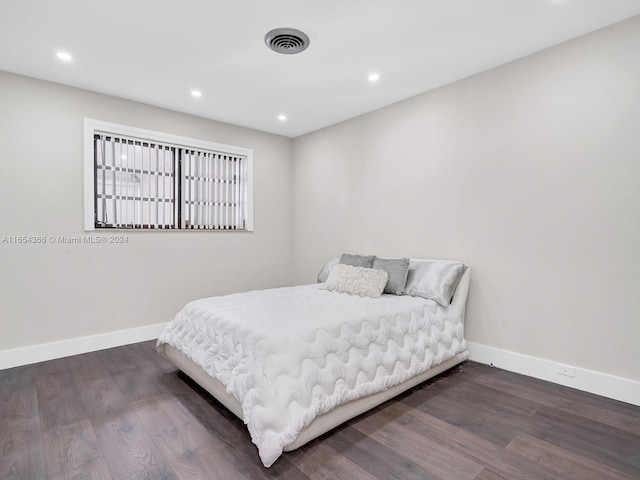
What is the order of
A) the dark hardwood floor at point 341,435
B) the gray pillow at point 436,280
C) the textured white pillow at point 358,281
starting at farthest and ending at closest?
the textured white pillow at point 358,281 → the gray pillow at point 436,280 → the dark hardwood floor at point 341,435

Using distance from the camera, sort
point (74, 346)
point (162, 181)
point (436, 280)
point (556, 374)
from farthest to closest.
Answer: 1. point (162, 181)
2. point (74, 346)
3. point (436, 280)
4. point (556, 374)

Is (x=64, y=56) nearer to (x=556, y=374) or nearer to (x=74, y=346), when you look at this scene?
(x=74, y=346)

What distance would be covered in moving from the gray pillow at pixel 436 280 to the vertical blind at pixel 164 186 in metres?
2.54

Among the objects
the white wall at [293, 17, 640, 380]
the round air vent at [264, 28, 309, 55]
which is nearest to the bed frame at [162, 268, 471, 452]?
the white wall at [293, 17, 640, 380]

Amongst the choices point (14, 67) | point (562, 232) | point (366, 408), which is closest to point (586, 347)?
point (562, 232)

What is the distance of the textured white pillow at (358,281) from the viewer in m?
3.01

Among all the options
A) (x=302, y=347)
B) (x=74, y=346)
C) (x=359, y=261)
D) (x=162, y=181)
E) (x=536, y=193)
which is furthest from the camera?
(x=162, y=181)

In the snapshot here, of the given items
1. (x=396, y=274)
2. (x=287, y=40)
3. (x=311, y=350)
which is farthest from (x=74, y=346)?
(x=287, y=40)

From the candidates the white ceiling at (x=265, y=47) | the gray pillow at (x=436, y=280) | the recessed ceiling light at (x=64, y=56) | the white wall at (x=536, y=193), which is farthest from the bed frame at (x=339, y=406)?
the recessed ceiling light at (x=64, y=56)

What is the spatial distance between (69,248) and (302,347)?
109 inches

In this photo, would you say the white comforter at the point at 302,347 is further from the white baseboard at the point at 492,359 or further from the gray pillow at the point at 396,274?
the white baseboard at the point at 492,359

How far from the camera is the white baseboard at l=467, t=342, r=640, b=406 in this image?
2.28 metres

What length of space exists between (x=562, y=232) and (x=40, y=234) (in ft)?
14.8

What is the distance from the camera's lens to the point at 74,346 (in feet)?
10.7
